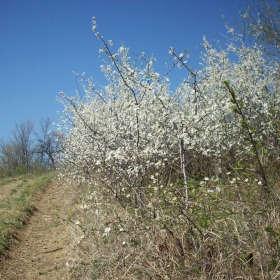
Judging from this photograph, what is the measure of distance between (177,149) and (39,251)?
3703mm

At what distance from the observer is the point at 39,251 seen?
6145 mm

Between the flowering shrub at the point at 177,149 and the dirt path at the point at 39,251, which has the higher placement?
the flowering shrub at the point at 177,149

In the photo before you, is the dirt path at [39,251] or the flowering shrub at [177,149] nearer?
the flowering shrub at [177,149]

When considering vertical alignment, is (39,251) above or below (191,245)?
below

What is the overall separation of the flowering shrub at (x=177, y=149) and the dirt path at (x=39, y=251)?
938 mm

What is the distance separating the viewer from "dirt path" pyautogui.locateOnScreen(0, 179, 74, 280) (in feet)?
16.2

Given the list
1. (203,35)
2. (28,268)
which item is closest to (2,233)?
(28,268)

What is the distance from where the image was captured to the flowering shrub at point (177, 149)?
353 centimetres

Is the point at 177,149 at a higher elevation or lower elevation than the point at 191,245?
higher

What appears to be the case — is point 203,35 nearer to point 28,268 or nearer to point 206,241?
point 206,241

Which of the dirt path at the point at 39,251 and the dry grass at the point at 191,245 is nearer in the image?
the dry grass at the point at 191,245

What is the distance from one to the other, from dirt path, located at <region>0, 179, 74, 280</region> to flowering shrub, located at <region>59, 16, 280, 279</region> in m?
0.94

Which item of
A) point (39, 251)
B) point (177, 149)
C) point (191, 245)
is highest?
point (177, 149)

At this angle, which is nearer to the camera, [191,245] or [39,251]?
[191,245]
